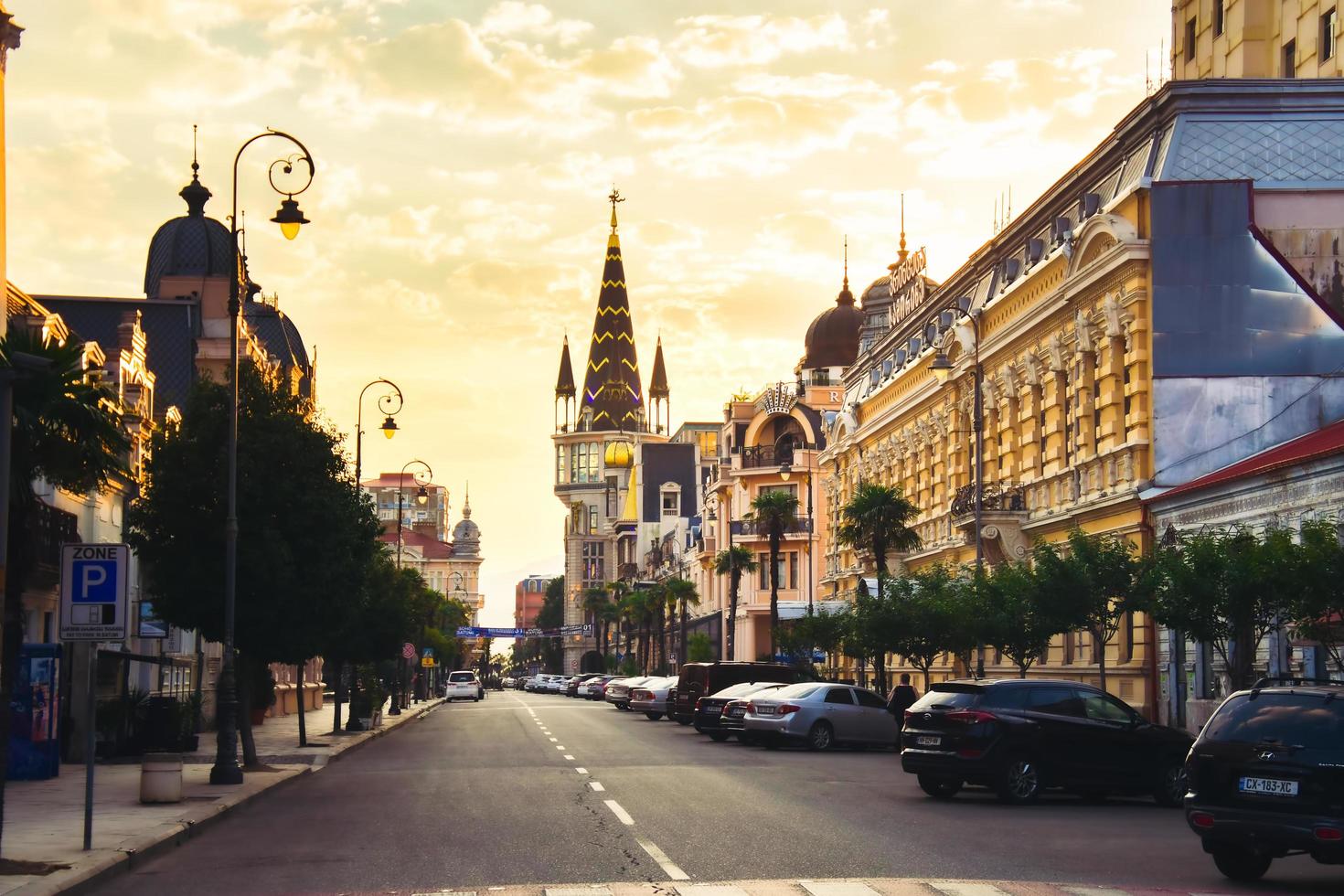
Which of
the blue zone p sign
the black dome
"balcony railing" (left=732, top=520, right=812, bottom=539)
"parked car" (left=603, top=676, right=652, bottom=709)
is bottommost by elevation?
"parked car" (left=603, top=676, right=652, bottom=709)

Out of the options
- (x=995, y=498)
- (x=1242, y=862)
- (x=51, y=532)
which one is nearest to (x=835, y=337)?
(x=995, y=498)

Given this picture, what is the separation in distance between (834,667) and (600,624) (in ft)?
325

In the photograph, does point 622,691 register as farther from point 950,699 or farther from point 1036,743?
point 1036,743

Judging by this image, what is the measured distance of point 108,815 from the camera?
20188 millimetres

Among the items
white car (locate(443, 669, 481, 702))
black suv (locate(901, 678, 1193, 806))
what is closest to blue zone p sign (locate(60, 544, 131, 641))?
black suv (locate(901, 678, 1193, 806))

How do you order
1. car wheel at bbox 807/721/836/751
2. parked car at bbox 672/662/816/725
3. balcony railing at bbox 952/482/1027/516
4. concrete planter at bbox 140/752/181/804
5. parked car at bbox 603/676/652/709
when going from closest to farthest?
concrete planter at bbox 140/752/181/804 → car wheel at bbox 807/721/836/751 → balcony railing at bbox 952/482/1027/516 → parked car at bbox 672/662/816/725 → parked car at bbox 603/676/652/709

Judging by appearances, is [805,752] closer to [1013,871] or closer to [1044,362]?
[1044,362]

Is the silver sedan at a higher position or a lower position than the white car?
higher

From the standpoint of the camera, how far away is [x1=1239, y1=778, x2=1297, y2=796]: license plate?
1395 cm

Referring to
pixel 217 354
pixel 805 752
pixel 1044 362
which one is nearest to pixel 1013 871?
pixel 805 752

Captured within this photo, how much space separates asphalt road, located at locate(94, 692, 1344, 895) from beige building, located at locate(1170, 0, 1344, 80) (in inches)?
1311

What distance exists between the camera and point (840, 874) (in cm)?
1420

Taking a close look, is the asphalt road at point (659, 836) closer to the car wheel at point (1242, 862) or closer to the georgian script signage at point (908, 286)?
the car wheel at point (1242, 862)

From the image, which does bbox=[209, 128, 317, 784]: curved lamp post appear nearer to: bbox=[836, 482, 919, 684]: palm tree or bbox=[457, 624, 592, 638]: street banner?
bbox=[836, 482, 919, 684]: palm tree
